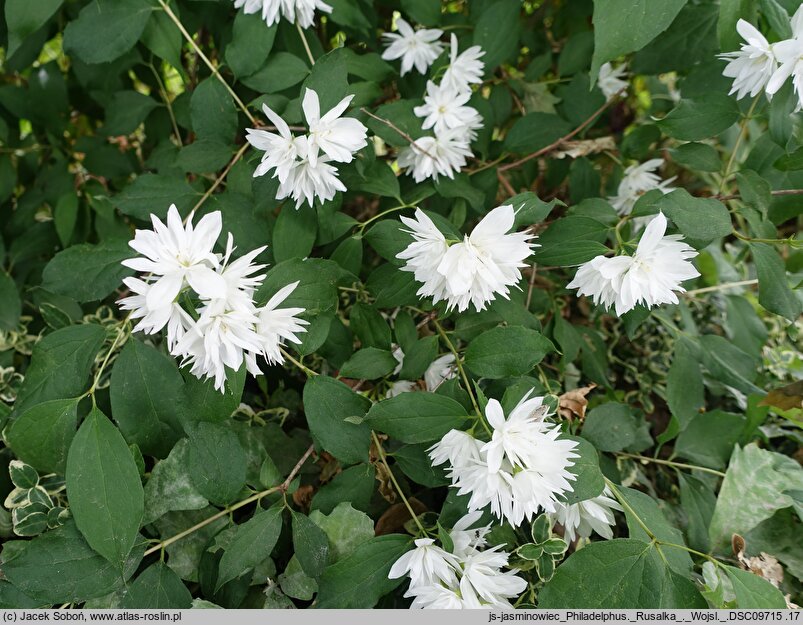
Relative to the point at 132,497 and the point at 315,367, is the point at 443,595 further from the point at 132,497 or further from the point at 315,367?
the point at 315,367

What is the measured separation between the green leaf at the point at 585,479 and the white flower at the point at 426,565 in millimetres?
174

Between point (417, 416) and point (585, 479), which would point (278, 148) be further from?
point (585, 479)

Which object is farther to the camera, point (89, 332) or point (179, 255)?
point (89, 332)

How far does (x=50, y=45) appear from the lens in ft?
5.67

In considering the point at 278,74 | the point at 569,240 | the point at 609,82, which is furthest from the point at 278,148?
the point at 609,82

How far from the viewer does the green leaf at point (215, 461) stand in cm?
90

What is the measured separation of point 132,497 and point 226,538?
179 mm

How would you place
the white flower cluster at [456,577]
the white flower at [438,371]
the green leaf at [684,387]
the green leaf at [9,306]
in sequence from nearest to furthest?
the white flower cluster at [456,577], the white flower at [438,371], the green leaf at [684,387], the green leaf at [9,306]

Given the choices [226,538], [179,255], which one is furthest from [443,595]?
[179,255]

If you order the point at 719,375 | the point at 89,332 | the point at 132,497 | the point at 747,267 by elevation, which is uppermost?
the point at 89,332

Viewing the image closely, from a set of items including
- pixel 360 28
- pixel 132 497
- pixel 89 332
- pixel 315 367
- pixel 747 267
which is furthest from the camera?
pixel 747 267

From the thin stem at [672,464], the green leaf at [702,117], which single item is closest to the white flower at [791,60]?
the green leaf at [702,117]

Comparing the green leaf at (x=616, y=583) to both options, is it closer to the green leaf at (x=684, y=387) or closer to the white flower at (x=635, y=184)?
the green leaf at (x=684, y=387)

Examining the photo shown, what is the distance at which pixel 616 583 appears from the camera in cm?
83
